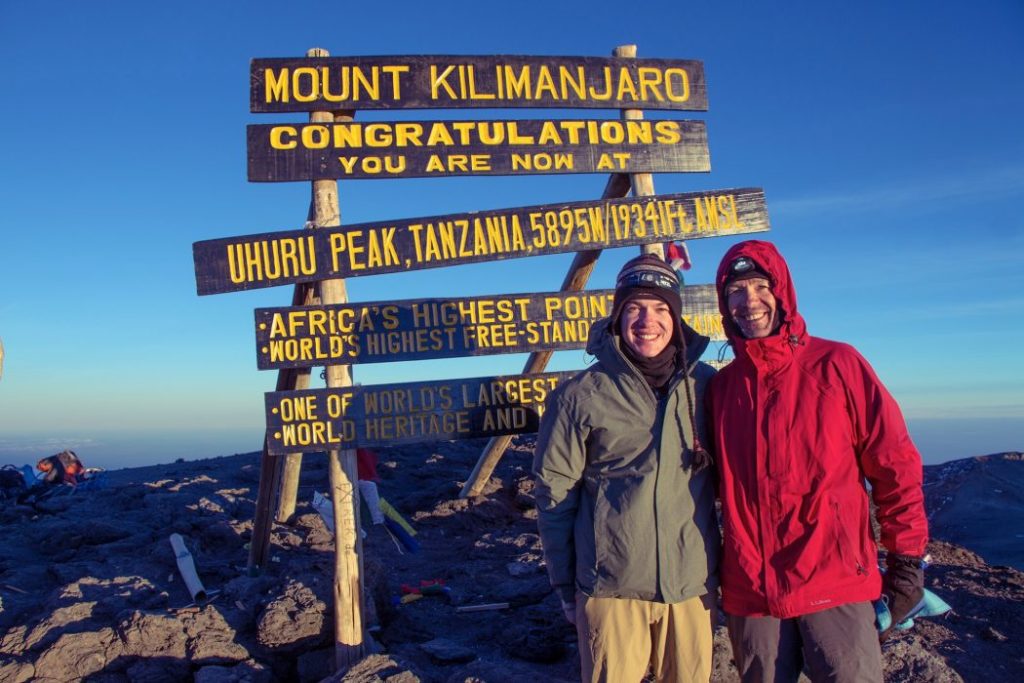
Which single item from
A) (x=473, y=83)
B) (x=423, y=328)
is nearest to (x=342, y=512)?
(x=423, y=328)

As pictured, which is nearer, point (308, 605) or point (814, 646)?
point (814, 646)

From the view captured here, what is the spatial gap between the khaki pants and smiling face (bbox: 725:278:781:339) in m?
1.06

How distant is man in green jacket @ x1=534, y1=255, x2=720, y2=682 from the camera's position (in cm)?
271

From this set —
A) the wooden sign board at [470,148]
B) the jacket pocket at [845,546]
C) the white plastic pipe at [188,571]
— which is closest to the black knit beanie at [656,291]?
the jacket pocket at [845,546]

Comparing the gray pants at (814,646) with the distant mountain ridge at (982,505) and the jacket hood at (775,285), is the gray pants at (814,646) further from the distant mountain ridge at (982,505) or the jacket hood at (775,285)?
the distant mountain ridge at (982,505)

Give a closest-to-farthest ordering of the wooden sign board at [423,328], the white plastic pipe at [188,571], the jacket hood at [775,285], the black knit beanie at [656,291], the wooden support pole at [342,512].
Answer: the jacket hood at [775,285]
the black knit beanie at [656,291]
the wooden support pole at [342,512]
the wooden sign board at [423,328]
the white plastic pipe at [188,571]

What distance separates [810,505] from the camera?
8.39 feet

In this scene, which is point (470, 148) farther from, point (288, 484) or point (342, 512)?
point (288, 484)

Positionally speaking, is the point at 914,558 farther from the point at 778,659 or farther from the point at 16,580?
the point at 16,580

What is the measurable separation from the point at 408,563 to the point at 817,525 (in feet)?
17.0

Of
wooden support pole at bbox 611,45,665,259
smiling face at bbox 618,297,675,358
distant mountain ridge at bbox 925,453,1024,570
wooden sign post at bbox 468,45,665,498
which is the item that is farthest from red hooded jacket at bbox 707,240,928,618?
distant mountain ridge at bbox 925,453,1024,570

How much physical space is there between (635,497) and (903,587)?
979mm

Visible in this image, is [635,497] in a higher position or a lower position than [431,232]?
lower

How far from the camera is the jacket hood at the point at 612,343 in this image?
287 cm
